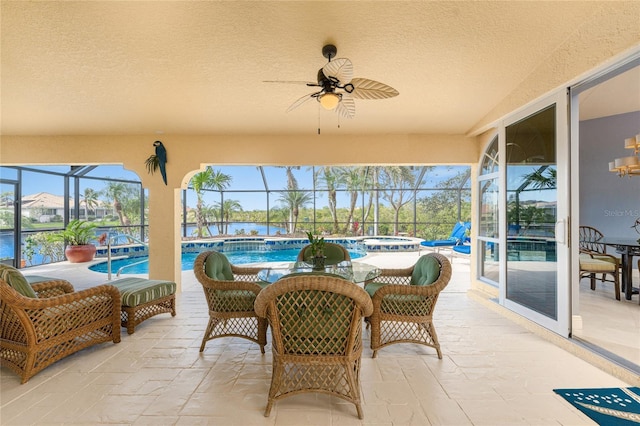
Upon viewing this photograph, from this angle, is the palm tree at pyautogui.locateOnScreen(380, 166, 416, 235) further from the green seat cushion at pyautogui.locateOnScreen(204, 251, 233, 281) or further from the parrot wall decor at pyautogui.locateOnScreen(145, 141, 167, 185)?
the green seat cushion at pyautogui.locateOnScreen(204, 251, 233, 281)

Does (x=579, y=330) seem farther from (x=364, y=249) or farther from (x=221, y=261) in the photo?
(x=364, y=249)

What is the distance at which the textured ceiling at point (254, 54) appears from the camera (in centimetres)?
205

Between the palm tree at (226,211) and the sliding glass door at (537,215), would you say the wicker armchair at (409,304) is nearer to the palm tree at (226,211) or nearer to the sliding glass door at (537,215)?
the sliding glass door at (537,215)

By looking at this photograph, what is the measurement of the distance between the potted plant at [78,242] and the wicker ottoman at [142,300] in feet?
16.8

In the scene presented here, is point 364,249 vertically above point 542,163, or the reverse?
point 542,163

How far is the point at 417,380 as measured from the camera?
214 centimetres

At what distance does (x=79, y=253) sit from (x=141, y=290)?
5.64 meters

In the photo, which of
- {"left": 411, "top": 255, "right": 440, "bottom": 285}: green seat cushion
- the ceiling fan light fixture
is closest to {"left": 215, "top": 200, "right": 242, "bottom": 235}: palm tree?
{"left": 411, "top": 255, "right": 440, "bottom": 285}: green seat cushion

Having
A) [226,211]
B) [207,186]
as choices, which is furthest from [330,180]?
[207,186]

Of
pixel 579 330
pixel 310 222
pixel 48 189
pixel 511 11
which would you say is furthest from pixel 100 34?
pixel 310 222

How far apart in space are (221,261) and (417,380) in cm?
206

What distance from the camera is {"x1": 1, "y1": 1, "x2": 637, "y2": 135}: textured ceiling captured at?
Answer: 2051 millimetres

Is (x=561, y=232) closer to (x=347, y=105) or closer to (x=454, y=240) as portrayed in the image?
(x=347, y=105)

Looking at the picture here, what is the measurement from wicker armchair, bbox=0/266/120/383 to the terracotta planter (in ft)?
18.1
